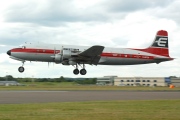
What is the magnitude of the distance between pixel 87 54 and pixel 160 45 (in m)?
13.4

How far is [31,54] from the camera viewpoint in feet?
160

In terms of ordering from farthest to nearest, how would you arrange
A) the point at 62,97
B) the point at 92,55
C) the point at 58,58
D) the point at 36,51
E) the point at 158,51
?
the point at 158,51
the point at 92,55
the point at 58,58
the point at 36,51
the point at 62,97

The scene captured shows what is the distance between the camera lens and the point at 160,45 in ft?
184

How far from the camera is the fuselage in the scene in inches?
1922

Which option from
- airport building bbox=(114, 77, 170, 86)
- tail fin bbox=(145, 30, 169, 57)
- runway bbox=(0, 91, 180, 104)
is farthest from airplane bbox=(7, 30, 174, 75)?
airport building bbox=(114, 77, 170, 86)

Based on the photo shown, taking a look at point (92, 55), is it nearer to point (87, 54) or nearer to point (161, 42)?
point (87, 54)

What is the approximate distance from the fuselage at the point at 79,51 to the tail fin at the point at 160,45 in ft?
4.08

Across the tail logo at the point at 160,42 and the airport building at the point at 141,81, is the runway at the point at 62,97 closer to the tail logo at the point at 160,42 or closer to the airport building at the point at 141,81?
the tail logo at the point at 160,42

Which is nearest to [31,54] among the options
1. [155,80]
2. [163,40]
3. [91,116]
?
[163,40]

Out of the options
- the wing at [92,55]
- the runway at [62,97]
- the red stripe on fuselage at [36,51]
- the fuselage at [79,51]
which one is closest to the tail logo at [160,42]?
the fuselage at [79,51]

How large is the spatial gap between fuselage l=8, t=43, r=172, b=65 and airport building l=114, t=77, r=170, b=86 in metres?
102

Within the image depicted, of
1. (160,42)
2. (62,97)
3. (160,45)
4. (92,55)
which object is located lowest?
(62,97)

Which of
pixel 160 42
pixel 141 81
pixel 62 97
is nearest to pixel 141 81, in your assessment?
pixel 141 81

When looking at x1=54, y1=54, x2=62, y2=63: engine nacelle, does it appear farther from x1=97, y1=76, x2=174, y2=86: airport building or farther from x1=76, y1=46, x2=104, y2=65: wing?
x1=97, y1=76, x2=174, y2=86: airport building
